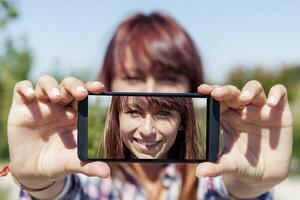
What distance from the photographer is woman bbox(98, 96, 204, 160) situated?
3.50 feet

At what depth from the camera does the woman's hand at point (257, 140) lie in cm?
114

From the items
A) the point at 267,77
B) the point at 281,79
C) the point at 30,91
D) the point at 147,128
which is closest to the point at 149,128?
the point at 147,128

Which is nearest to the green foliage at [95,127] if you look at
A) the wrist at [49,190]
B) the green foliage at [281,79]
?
the wrist at [49,190]

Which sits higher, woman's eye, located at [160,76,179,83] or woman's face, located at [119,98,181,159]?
woman's eye, located at [160,76,179,83]

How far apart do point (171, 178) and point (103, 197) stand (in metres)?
0.21

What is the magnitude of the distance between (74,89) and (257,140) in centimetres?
43

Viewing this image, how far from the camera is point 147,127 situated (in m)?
1.10

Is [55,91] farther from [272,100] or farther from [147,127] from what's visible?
[272,100]

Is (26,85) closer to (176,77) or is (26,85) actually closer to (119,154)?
(119,154)

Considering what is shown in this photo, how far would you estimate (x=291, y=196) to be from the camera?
226 inches

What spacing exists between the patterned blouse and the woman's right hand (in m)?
0.18

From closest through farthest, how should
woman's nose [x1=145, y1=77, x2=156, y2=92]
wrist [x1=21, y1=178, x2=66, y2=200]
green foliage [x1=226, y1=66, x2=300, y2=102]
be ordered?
wrist [x1=21, y1=178, x2=66, y2=200]
woman's nose [x1=145, y1=77, x2=156, y2=92]
green foliage [x1=226, y1=66, x2=300, y2=102]

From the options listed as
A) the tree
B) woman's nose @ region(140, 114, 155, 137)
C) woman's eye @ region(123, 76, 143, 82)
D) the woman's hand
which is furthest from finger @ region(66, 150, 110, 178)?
the tree

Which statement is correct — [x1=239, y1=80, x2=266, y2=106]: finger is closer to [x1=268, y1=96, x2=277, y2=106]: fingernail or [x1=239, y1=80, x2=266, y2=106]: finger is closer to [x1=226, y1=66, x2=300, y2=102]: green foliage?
[x1=268, y1=96, x2=277, y2=106]: fingernail
